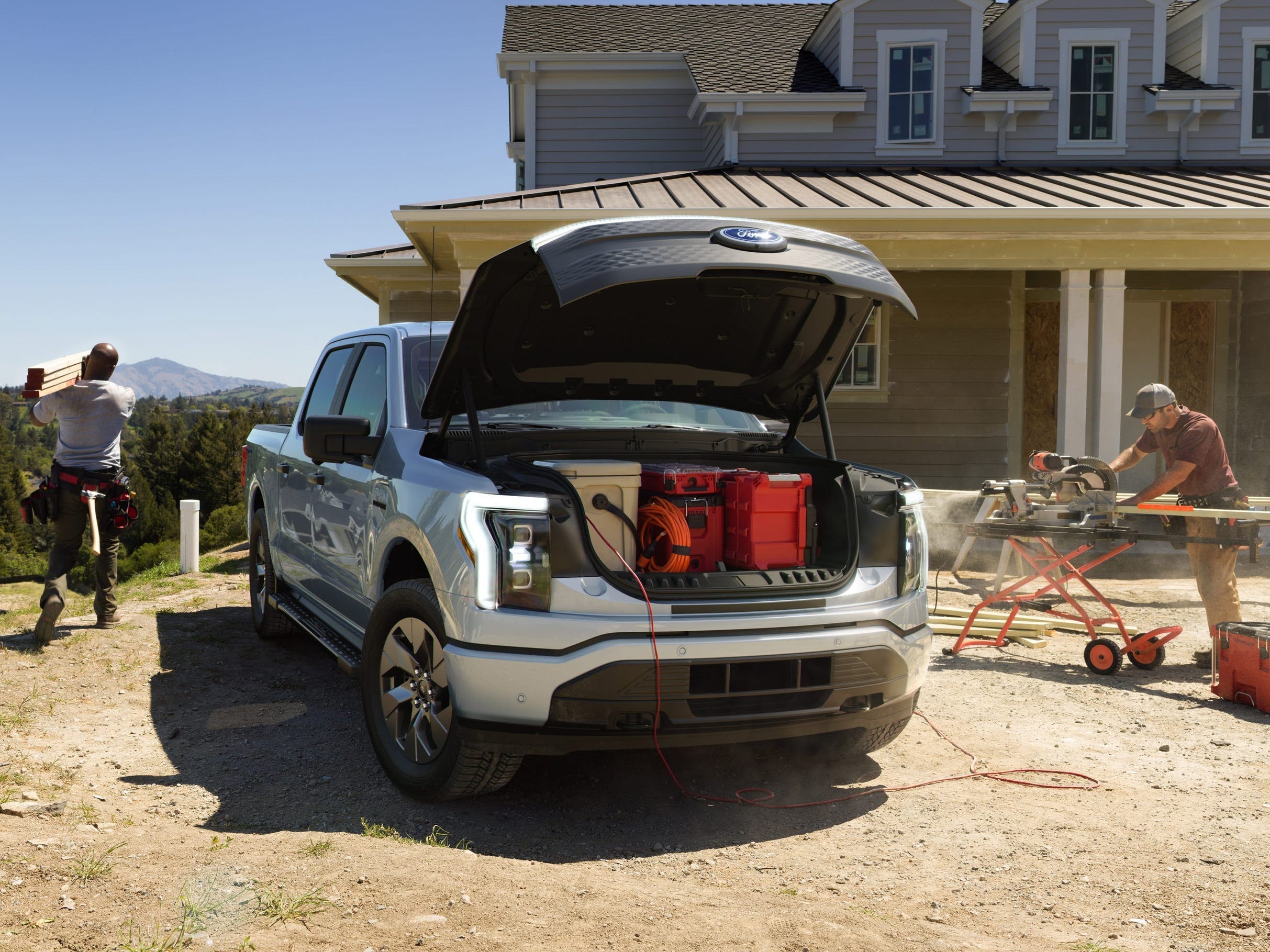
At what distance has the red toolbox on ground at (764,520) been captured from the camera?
400 cm

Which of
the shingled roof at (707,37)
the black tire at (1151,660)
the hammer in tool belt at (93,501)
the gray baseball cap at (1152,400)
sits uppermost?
the shingled roof at (707,37)

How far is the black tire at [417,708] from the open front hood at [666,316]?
95cm

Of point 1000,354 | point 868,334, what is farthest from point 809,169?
point 1000,354

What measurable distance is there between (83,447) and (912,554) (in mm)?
5359

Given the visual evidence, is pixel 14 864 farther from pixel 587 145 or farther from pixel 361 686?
pixel 587 145

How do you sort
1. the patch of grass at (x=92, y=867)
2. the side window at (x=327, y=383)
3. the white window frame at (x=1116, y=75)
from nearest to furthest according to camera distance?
the patch of grass at (x=92, y=867), the side window at (x=327, y=383), the white window frame at (x=1116, y=75)

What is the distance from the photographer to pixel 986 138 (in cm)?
1385

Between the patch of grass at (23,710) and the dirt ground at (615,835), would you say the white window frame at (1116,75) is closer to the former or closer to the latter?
the dirt ground at (615,835)

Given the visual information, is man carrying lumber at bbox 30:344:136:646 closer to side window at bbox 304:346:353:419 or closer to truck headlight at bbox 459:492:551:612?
side window at bbox 304:346:353:419

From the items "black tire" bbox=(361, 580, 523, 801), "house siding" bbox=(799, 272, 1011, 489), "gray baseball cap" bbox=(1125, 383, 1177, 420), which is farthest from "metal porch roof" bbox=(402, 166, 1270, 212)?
"black tire" bbox=(361, 580, 523, 801)

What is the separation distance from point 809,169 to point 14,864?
1243cm

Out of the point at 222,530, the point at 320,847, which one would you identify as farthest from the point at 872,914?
the point at 222,530

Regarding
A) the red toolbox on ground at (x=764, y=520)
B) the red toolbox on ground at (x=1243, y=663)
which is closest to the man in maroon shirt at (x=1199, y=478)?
the red toolbox on ground at (x=1243, y=663)

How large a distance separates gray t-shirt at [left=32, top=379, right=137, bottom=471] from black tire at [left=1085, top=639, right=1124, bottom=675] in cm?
633
